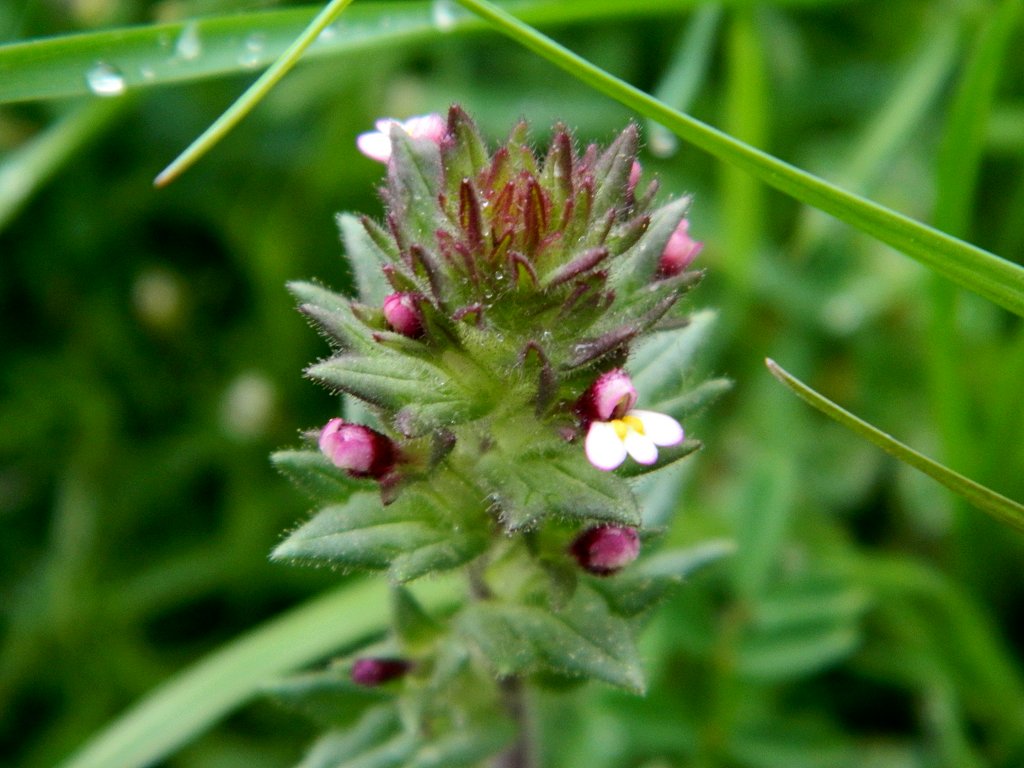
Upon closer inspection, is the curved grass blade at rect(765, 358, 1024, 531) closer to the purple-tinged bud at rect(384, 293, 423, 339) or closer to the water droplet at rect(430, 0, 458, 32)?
the purple-tinged bud at rect(384, 293, 423, 339)

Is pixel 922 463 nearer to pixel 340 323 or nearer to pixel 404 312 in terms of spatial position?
pixel 404 312

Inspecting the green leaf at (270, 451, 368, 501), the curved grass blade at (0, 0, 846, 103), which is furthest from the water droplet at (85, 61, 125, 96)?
the green leaf at (270, 451, 368, 501)

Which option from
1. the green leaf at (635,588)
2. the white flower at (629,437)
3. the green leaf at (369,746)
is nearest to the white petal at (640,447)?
the white flower at (629,437)

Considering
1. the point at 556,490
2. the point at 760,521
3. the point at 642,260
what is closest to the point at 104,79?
the point at 642,260

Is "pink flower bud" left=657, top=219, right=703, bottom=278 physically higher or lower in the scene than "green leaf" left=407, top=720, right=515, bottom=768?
higher

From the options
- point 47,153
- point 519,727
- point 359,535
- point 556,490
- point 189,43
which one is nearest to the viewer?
point 556,490

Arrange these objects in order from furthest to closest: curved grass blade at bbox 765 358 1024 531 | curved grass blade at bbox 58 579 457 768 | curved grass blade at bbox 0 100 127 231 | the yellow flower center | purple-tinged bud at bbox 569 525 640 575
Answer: curved grass blade at bbox 0 100 127 231 → curved grass blade at bbox 58 579 457 768 → purple-tinged bud at bbox 569 525 640 575 → curved grass blade at bbox 765 358 1024 531 → the yellow flower center

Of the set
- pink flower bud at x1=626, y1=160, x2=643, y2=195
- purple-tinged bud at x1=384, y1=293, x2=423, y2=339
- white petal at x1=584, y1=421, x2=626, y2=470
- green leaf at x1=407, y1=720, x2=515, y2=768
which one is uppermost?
pink flower bud at x1=626, y1=160, x2=643, y2=195
